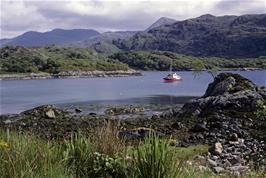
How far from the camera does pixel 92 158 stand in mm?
8523

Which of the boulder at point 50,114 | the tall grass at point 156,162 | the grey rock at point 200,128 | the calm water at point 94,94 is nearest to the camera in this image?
the tall grass at point 156,162

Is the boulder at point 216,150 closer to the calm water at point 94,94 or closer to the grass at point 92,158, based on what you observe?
the grass at point 92,158

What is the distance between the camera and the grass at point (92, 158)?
7500 millimetres

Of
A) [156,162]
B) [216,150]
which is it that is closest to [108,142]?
[156,162]

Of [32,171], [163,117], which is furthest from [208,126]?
[32,171]

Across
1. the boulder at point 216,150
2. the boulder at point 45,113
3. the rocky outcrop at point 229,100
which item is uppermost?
the rocky outcrop at point 229,100

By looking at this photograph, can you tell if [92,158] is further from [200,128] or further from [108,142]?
[200,128]

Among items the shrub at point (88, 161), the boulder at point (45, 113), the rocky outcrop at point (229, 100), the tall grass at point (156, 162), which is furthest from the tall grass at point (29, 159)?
the boulder at point (45, 113)

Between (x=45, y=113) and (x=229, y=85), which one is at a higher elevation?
(x=229, y=85)

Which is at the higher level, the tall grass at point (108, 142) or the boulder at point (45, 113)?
the tall grass at point (108, 142)

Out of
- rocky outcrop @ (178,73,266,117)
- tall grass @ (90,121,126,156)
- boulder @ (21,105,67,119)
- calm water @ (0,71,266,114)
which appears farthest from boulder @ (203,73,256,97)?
tall grass @ (90,121,126,156)

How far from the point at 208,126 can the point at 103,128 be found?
67.0 ft

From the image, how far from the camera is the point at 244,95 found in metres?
35.6

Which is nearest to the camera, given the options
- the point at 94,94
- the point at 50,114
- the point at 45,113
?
the point at 50,114
